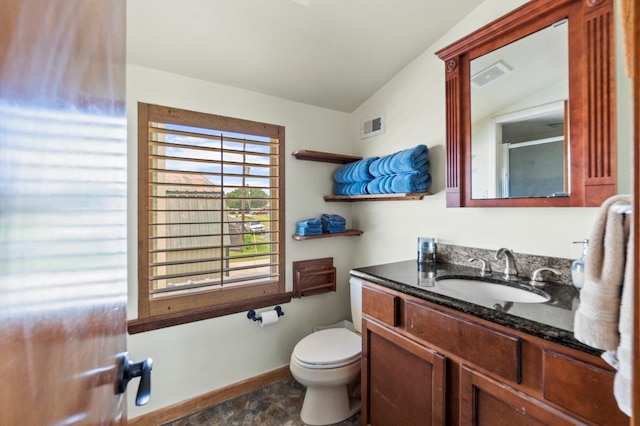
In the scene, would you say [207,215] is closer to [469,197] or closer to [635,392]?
[469,197]

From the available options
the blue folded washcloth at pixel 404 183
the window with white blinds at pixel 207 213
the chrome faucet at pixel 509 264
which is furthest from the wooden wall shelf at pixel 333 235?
the chrome faucet at pixel 509 264

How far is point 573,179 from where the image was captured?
3.85 feet

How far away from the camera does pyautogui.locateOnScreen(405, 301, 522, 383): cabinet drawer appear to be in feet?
2.91

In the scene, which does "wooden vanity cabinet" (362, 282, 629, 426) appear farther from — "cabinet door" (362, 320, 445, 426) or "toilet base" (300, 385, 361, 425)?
"toilet base" (300, 385, 361, 425)

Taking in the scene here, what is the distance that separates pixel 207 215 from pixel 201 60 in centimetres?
95

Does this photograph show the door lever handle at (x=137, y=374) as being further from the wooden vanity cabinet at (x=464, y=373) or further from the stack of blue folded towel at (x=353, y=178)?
the stack of blue folded towel at (x=353, y=178)

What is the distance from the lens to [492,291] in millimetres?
1355

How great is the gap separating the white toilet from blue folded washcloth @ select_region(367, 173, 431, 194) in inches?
40.2

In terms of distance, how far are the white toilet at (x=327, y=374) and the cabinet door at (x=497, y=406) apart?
722mm

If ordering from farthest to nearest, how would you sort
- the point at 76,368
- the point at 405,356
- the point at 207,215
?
the point at 207,215 < the point at 405,356 < the point at 76,368

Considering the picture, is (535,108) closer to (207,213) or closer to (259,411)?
(207,213)

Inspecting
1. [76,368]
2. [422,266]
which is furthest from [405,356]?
[76,368]

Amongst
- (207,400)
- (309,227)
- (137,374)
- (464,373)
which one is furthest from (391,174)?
→ (207,400)

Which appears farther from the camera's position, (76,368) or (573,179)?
(573,179)
